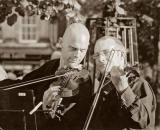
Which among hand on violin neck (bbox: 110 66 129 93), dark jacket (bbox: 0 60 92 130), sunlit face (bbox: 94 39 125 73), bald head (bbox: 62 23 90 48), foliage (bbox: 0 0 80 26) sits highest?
foliage (bbox: 0 0 80 26)

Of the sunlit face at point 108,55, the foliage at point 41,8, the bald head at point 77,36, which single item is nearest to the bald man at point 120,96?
the sunlit face at point 108,55

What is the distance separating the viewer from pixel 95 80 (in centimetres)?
482

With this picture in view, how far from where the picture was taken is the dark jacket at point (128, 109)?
4.12m

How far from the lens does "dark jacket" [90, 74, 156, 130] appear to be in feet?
13.5

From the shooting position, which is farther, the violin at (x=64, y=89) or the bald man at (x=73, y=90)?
the bald man at (x=73, y=90)

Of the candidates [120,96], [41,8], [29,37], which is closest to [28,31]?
[29,37]

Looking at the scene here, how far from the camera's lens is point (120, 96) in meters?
4.17

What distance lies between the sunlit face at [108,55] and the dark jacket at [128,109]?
0.19 m

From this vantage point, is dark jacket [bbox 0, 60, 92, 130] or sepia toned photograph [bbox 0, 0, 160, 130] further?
dark jacket [bbox 0, 60, 92, 130]

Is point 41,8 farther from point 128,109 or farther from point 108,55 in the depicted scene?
point 128,109

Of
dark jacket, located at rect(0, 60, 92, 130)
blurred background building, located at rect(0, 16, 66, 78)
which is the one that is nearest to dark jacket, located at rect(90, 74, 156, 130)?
dark jacket, located at rect(0, 60, 92, 130)

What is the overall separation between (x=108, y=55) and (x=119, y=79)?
14.8 inches

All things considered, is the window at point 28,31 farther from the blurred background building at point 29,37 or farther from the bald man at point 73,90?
the bald man at point 73,90

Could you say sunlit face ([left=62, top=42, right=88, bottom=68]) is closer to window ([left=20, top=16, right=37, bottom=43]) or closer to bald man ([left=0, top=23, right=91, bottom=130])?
bald man ([left=0, top=23, right=91, bottom=130])
